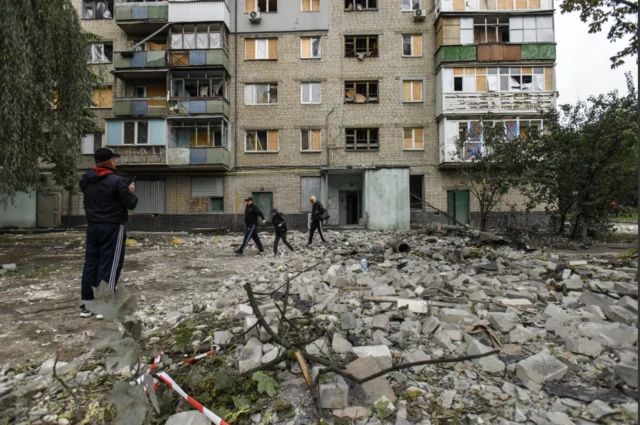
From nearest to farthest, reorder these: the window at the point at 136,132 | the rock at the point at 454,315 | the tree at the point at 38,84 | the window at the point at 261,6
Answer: the rock at the point at 454,315, the tree at the point at 38,84, the window at the point at 136,132, the window at the point at 261,6

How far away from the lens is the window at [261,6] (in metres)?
22.3

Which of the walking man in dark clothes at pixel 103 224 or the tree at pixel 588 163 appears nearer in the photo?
the walking man in dark clothes at pixel 103 224

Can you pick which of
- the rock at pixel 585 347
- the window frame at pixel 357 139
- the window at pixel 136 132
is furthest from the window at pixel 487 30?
the rock at pixel 585 347

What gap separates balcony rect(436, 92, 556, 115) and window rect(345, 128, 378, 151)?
426 centimetres

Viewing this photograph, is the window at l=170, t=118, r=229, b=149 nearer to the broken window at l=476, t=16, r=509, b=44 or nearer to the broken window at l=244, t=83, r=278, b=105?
the broken window at l=244, t=83, r=278, b=105

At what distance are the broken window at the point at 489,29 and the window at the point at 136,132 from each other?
19.7 m

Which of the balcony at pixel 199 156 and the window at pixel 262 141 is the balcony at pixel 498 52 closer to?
the window at pixel 262 141

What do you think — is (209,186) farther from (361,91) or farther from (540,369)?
(540,369)

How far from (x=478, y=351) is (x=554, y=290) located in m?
2.68

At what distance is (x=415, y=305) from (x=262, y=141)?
65.6 ft

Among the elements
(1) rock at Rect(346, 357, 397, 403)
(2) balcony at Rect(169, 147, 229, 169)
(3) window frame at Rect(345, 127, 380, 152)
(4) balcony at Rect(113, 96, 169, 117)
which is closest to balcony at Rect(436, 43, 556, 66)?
(3) window frame at Rect(345, 127, 380, 152)

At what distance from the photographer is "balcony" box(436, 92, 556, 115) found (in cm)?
2038

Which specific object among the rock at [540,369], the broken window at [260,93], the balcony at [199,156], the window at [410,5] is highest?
the window at [410,5]

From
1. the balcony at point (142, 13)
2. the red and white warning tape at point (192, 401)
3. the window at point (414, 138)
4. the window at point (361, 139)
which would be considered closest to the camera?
the red and white warning tape at point (192, 401)
